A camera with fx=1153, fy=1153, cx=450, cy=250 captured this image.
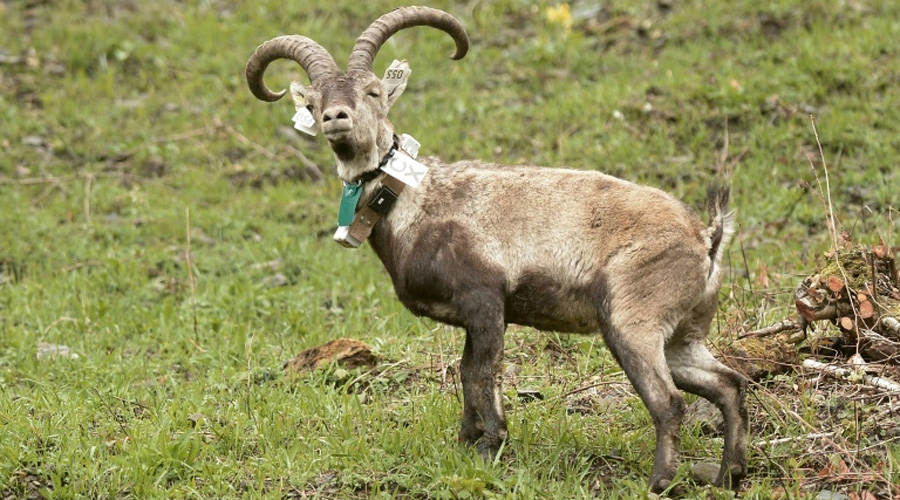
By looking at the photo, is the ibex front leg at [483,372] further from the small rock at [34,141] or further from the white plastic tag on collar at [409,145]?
the small rock at [34,141]

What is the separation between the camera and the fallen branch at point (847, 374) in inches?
225

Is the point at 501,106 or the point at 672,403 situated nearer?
the point at 672,403

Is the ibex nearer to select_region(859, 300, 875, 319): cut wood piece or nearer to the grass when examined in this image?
the grass

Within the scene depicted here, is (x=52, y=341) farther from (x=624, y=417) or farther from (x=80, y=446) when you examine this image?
(x=624, y=417)

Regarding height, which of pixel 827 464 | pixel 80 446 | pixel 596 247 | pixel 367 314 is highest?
Result: pixel 596 247

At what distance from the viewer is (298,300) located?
8.90 meters

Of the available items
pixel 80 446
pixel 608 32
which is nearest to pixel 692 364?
pixel 80 446

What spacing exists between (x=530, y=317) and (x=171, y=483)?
6.43 feet

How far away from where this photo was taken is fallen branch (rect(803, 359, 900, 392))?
5.71m

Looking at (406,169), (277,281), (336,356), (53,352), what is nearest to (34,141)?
(277,281)

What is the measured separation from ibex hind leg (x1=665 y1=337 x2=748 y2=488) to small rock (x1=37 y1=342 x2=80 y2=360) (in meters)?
4.20

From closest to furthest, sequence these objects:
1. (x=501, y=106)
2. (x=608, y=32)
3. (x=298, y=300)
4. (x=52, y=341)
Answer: (x=52, y=341) → (x=298, y=300) → (x=501, y=106) → (x=608, y=32)

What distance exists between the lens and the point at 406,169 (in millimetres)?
5914

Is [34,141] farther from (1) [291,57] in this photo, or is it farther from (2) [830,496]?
(2) [830,496]
